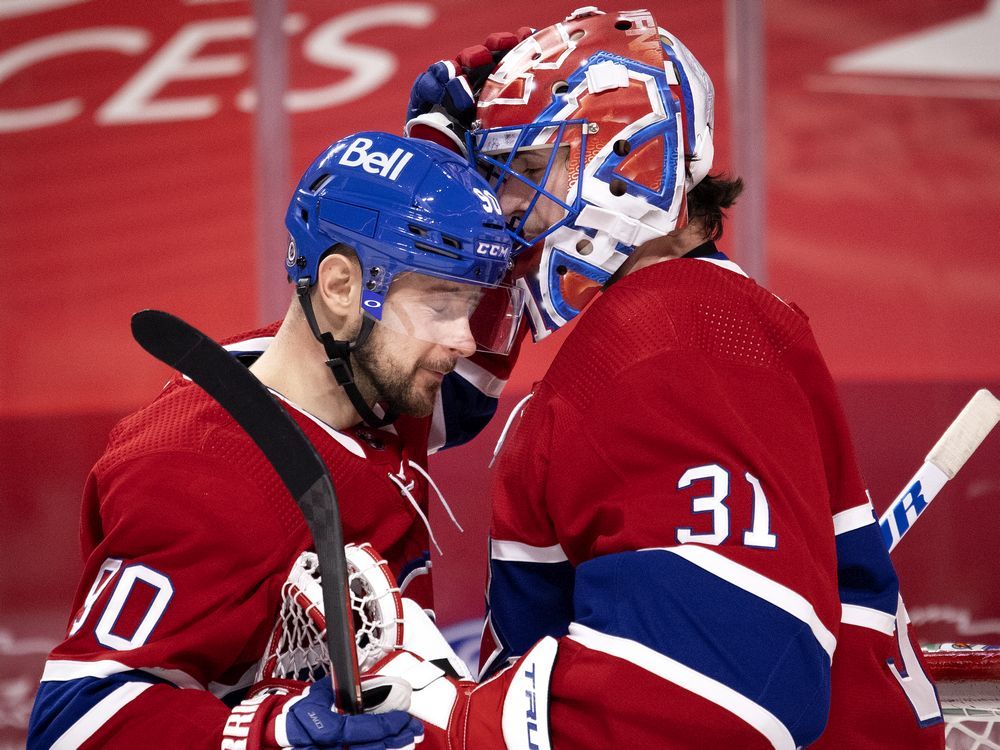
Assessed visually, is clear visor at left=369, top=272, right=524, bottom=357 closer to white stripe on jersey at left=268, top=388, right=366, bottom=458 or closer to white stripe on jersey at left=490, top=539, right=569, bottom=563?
white stripe on jersey at left=268, top=388, right=366, bottom=458

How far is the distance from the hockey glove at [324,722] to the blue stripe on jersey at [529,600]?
0.28 meters

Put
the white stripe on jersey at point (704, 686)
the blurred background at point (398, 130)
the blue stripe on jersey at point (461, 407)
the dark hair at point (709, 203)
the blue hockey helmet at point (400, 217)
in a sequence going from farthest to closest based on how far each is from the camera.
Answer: the blurred background at point (398, 130) < the blue stripe on jersey at point (461, 407) < the dark hair at point (709, 203) < the blue hockey helmet at point (400, 217) < the white stripe on jersey at point (704, 686)

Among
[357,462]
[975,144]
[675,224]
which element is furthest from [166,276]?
[975,144]

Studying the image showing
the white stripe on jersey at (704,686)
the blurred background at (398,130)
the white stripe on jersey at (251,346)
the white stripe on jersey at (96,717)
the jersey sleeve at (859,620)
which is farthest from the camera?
the blurred background at (398,130)

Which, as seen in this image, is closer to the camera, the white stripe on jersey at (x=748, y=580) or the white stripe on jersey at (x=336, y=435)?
the white stripe on jersey at (x=748, y=580)

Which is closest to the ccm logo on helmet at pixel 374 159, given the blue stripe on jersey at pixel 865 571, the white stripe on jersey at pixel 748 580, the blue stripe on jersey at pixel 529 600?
the blue stripe on jersey at pixel 529 600

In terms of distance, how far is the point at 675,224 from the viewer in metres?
1.47

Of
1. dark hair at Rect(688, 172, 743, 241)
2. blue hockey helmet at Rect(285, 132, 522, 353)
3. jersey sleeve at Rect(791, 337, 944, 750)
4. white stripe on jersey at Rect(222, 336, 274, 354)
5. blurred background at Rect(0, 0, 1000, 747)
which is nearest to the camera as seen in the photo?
jersey sleeve at Rect(791, 337, 944, 750)

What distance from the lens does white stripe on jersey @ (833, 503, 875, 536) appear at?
4.46 feet

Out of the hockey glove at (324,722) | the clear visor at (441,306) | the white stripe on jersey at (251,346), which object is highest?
the clear visor at (441,306)

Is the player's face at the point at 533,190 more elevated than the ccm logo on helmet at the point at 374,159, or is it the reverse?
the ccm logo on helmet at the point at 374,159

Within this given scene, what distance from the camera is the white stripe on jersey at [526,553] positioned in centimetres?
139

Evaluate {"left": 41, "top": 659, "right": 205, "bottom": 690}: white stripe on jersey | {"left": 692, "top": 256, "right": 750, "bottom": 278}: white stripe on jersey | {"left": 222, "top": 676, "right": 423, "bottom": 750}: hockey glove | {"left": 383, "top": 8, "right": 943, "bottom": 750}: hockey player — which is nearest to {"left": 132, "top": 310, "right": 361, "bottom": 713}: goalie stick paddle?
{"left": 222, "top": 676, "right": 423, "bottom": 750}: hockey glove

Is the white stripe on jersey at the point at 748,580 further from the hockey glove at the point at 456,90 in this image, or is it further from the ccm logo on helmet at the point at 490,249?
the hockey glove at the point at 456,90
